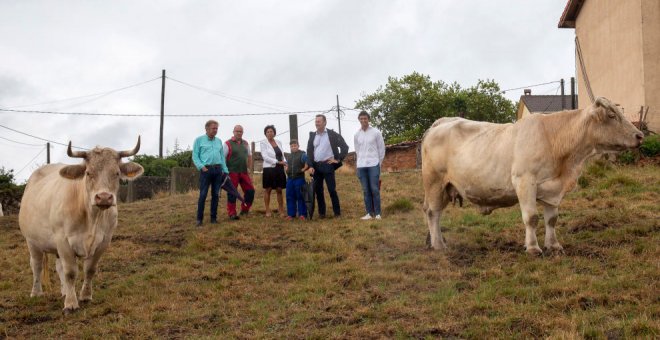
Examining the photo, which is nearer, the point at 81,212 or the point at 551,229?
the point at 81,212

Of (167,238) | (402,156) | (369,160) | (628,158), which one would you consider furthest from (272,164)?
(402,156)

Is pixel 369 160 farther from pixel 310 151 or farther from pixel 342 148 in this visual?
pixel 310 151

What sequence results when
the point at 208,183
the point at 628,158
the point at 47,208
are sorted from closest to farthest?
the point at 47,208, the point at 208,183, the point at 628,158

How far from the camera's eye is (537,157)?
23.9 feet

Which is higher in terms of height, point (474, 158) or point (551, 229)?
point (474, 158)

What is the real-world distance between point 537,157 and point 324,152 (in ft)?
16.2

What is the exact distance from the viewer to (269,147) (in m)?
12.2

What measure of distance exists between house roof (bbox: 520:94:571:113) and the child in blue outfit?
1304 inches

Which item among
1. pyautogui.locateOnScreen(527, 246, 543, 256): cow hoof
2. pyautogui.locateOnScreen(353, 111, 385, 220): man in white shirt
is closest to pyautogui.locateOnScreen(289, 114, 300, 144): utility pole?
pyautogui.locateOnScreen(353, 111, 385, 220): man in white shirt

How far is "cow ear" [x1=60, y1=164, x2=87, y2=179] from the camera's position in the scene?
6.53 m

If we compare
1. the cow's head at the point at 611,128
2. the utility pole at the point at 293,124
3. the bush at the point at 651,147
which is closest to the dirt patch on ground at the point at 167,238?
the utility pole at the point at 293,124

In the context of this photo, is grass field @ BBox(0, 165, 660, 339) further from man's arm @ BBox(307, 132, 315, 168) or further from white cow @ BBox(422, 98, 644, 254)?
man's arm @ BBox(307, 132, 315, 168)

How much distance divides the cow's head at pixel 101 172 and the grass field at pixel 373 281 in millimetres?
1120

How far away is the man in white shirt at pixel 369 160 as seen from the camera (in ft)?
36.0
